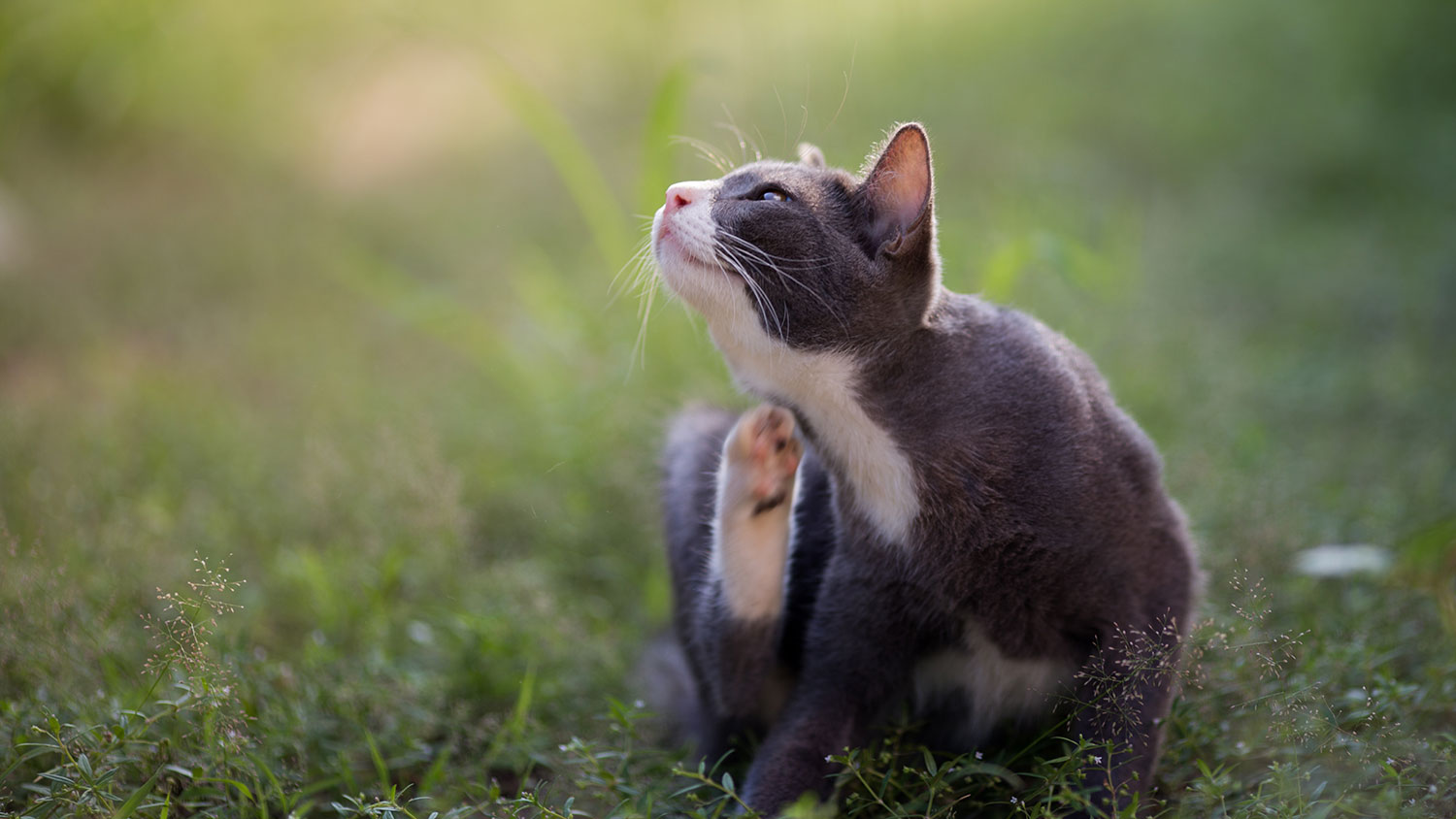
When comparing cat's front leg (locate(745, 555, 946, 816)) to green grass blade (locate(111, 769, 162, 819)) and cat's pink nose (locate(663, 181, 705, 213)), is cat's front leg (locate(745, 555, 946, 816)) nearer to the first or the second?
cat's pink nose (locate(663, 181, 705, 213))

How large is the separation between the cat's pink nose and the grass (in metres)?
0.48

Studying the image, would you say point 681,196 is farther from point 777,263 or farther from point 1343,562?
point 1343,562

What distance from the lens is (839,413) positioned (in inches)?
91.6

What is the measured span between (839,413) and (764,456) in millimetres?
248

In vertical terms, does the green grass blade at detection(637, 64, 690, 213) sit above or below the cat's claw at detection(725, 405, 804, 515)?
above

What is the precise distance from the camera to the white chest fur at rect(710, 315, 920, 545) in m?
2.30

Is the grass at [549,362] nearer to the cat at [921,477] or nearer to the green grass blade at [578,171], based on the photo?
the green grass blade at [578,171]

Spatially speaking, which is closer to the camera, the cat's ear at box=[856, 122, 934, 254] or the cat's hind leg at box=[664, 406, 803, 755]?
the cat's ear at box=[856, 122, 934, 254]

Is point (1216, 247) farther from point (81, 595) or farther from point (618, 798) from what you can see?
point (81, 595)

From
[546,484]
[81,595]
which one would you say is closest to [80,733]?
[81,595]

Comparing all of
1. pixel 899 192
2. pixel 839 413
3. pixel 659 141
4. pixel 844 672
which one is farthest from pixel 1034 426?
pixel 659 141

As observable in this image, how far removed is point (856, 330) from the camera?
227 centimetres

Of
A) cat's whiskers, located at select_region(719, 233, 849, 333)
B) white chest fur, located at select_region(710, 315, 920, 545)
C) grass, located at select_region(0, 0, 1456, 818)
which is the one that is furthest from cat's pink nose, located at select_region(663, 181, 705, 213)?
grass, located at select_region(0, 0, 1456, 818)

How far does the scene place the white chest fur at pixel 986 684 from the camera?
2.38 m
